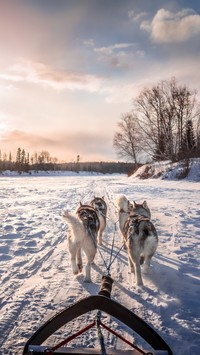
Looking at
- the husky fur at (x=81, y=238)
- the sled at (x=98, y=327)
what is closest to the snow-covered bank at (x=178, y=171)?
the husky fur at (x=81, y=238)

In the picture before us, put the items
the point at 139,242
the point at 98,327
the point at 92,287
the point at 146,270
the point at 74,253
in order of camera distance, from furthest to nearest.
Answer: the point at 146,270
the point at 74,253
the point at 139,242
the point at 92,287
the point at 98,327

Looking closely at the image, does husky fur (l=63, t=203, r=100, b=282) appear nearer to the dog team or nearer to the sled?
the dog team

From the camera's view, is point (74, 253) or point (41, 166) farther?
point (41, 166)

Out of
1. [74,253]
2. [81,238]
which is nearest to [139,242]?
[81,238]

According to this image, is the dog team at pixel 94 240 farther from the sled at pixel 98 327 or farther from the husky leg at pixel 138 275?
the sled at pixel 98 327

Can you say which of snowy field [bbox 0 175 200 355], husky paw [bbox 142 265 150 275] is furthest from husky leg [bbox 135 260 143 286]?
husky paw [bbox 142 265 150 275]

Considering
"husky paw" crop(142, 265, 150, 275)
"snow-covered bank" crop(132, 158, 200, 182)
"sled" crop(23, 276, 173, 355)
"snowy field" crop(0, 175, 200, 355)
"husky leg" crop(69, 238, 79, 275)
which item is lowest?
"snowy field" crop(0, 175, 200, 355)

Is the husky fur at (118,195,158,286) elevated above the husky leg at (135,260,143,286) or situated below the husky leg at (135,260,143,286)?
above

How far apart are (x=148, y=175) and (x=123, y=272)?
28709 mm

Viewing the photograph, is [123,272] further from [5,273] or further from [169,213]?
[169,213]

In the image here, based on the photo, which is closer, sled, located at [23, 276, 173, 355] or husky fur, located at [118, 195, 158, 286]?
sled, located at [23, 276, 173, 355]

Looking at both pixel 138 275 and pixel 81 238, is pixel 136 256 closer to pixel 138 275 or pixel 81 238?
pixel 138 275

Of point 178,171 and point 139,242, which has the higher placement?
point 178,171

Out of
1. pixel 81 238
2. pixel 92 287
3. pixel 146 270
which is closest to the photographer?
pixel 92 287
